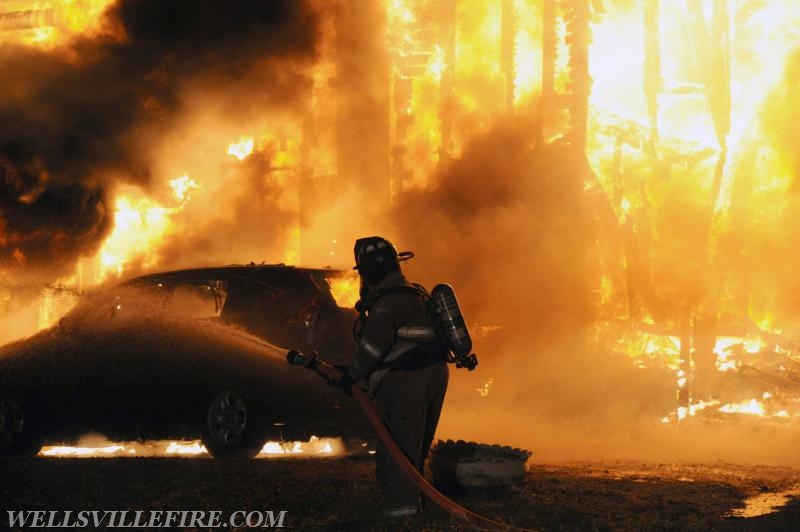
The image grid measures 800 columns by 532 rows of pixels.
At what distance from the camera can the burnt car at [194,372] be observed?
299 inches

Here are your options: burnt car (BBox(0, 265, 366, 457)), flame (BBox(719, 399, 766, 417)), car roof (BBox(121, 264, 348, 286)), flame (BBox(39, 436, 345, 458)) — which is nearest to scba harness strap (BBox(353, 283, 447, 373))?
burnt car (BBox(0, 265, 366, 457))

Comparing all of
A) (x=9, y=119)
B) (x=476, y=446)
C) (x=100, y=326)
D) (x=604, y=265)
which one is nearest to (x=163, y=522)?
(x=476, y=446)

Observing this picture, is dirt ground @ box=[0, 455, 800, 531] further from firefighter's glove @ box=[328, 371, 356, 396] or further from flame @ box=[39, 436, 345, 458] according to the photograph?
firefighter's glove @ box=[328, 371, 356, 396]

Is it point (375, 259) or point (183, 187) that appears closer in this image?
point (375, 259)

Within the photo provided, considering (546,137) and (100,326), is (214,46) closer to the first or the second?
(546,137)

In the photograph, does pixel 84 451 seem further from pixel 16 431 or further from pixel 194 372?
pixel 194 372

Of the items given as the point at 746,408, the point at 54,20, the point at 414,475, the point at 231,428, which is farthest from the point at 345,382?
the point at 54,20

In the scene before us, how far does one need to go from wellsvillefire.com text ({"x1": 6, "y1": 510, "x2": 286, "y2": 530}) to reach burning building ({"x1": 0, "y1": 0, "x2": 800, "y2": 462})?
7.87 m

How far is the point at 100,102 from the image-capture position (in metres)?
13.5

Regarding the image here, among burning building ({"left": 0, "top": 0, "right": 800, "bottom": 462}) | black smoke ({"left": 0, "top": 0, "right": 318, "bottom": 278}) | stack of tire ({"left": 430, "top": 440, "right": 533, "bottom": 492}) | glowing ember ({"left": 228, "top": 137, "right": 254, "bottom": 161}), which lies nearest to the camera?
stack of tire ({"left": 430, "top": 440, "right": 533, "bottom": 492})

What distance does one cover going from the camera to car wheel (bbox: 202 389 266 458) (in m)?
7.50

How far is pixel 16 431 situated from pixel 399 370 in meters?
3.70

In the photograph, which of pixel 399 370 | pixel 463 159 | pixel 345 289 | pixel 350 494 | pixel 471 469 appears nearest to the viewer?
pixel 399 370

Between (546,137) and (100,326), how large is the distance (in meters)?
9.47
